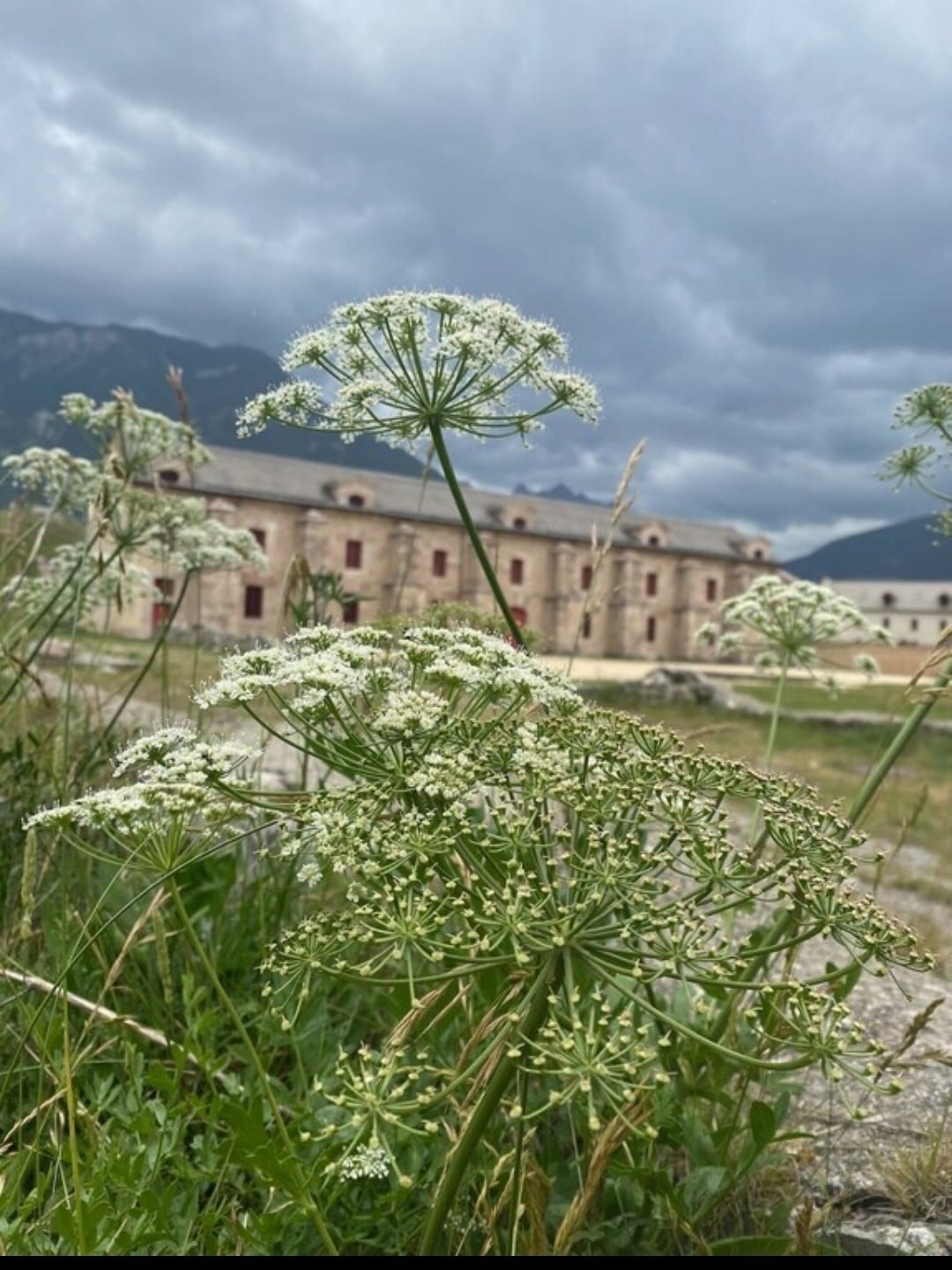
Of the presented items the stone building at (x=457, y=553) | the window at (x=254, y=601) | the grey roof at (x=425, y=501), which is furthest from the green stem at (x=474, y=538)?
the window at (x=254, y=601)

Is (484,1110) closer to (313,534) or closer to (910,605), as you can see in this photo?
(313,534)

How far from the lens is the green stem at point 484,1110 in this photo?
176 centimetres

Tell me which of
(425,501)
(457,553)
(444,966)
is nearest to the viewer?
(444,966)

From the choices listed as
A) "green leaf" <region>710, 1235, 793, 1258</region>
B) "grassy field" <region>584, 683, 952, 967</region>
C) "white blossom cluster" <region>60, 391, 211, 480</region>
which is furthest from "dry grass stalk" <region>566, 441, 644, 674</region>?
"white blossom cluster" <region>60, 391, 211, 480</region>

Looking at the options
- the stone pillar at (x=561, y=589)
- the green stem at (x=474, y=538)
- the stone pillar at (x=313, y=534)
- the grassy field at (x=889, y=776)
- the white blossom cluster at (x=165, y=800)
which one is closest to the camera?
the white blossom cluster at (x=165, y=800)

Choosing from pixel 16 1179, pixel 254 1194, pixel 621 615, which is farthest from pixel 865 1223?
pixel 621 615

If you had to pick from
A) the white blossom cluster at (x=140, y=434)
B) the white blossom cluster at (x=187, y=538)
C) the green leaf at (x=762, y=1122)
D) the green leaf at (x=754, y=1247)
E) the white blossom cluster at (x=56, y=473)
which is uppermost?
the white blossom cluster at (x=140, y=434)

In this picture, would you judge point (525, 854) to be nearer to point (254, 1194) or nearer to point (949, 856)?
point (254, 1194)

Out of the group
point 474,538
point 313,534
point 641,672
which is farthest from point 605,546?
point 313,534

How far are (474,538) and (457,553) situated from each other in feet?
217

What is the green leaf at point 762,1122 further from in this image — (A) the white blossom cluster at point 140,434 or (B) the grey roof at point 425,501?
(B) the grey roof at point 425,501

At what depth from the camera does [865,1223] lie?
287cm

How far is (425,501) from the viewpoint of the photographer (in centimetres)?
7456

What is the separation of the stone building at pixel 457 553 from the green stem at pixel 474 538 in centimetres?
4841
